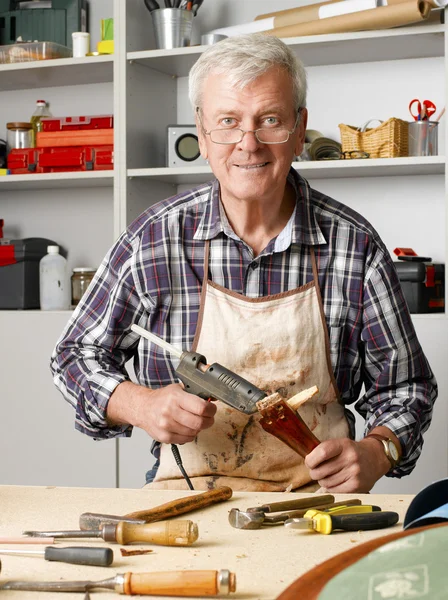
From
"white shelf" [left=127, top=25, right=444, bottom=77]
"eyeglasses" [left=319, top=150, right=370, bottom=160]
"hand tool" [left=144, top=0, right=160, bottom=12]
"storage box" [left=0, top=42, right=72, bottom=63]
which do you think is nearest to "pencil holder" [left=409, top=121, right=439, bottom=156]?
"eyeglasses" [left=319, top=150, right=370, bottom=160]

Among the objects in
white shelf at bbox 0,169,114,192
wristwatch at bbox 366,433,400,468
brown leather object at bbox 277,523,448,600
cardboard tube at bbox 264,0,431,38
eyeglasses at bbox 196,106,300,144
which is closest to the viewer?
brown leather object at bbox 277,523,448,600

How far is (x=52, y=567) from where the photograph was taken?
0.88 m

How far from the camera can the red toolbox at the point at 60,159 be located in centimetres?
303

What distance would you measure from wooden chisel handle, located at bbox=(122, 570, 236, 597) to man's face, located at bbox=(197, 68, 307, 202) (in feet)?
3.05

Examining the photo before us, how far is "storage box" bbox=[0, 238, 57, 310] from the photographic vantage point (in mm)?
3082

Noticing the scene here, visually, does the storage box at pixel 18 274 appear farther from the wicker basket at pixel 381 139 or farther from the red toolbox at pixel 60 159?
the wicker basket at pixel 381 139

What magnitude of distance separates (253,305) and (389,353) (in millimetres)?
294

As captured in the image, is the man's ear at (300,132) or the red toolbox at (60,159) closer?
the man's ear at (300,132)

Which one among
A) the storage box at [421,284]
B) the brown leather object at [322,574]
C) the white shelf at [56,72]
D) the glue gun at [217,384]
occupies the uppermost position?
the white shelf at [56,72]

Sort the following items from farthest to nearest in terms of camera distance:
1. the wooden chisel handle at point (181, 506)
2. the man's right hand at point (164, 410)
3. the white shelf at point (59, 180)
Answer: the white shelf at point (59, 180) < the man's right hand at point (164, 410) < the wooden chisel handle at point (181, 506)

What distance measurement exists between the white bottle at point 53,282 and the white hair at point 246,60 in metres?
1.66

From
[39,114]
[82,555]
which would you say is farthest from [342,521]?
[39,114]

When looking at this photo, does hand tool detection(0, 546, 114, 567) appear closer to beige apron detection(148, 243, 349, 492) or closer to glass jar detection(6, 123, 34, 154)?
beige apron detection(148, 243, 349, 492)

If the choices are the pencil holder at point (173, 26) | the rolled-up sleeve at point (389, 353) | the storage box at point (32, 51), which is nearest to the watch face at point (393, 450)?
the rolled-up sleeve at point (389, 353)
